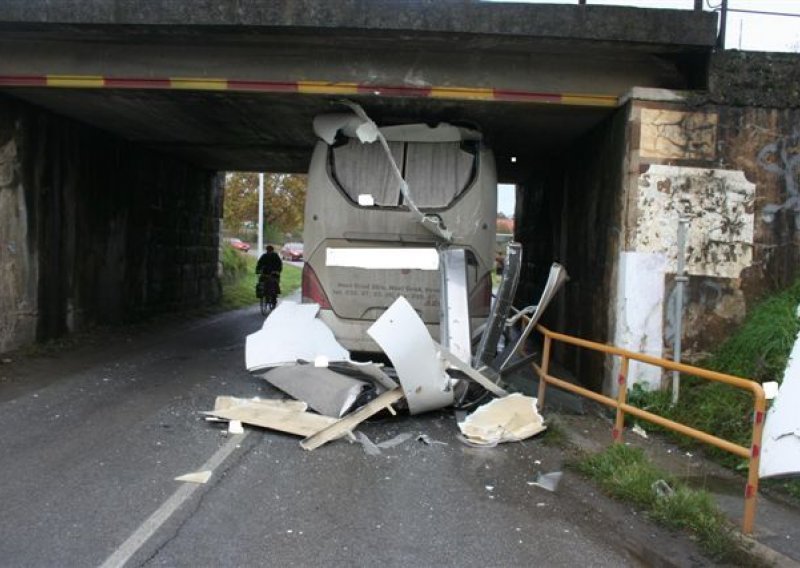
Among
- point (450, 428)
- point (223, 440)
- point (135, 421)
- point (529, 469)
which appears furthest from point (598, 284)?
point (135, 421)

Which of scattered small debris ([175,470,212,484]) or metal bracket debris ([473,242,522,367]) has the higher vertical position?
metal bracket debris ([473,242,522,367])

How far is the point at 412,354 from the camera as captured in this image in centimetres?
686

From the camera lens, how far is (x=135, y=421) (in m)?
6.84

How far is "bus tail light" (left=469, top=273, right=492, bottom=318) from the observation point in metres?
8.31

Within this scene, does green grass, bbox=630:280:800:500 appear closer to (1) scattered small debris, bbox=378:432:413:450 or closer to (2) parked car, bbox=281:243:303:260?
(1) scattered small debris, bbox=378:432:413:450

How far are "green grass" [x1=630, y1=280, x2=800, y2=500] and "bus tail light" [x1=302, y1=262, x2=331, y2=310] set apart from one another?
11.9 feet

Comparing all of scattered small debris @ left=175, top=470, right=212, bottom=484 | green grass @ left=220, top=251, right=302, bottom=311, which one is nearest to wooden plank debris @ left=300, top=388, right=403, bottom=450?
scattered small debris @ left=175, top=470, right=212, bottom=484

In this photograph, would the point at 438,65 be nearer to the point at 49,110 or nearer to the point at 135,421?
the point at 135,421

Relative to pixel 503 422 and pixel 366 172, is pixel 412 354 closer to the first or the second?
pixel 503 422

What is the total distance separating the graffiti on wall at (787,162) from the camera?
778 cm

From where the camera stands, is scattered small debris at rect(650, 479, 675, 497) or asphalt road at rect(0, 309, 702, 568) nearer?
asphalt road at rect(0, 309, 702, 568)

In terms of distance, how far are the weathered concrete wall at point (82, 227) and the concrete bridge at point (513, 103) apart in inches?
1.8

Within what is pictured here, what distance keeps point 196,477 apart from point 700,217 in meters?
5.84

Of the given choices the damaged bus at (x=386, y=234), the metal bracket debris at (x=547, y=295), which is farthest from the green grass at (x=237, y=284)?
the metal bracket debris at (x=547, y=295)
